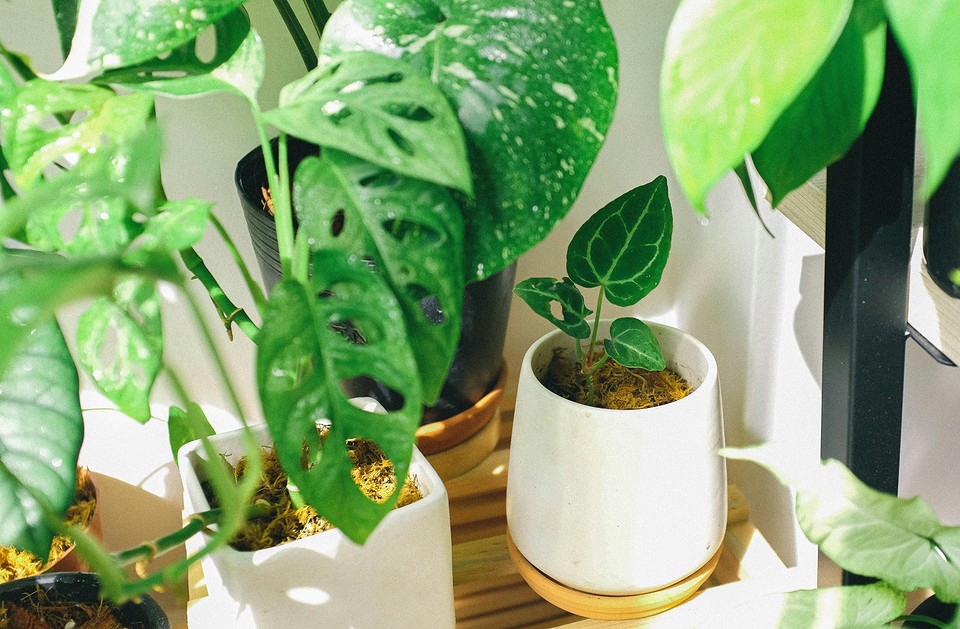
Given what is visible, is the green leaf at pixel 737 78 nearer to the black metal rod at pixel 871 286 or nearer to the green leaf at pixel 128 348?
the black metal rod at pixel 871 286

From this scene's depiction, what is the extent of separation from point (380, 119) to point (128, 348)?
181mm

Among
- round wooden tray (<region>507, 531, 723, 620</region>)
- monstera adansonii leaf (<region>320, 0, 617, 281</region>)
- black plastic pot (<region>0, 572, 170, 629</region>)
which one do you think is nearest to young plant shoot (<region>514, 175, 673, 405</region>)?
round wooden tray (<region>507, 531, 723, 620</region>)

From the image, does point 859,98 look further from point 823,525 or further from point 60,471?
point 60,471

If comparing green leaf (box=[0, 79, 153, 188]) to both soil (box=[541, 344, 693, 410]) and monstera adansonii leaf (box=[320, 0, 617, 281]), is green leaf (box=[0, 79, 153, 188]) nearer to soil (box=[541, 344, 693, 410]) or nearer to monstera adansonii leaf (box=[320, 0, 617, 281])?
monstera adansonii leaf (box=[320, 0, 617, 281])

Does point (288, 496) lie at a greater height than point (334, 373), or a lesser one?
lesser

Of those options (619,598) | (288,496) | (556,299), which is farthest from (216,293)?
(619,598)

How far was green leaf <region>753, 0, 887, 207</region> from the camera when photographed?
289mm

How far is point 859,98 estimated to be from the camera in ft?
0.98

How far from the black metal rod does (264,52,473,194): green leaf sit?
0.64 ft

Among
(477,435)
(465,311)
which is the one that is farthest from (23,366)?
(477,435)

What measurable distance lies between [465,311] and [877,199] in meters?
0.36

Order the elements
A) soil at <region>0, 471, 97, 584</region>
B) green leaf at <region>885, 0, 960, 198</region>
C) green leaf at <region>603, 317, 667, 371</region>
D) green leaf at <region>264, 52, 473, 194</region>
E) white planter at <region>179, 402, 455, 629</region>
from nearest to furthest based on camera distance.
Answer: green leaf at <region>885, 0, 960, 198</region>
green leaf at <region>264, 52, 473, 194</region>
white planter at <region>179, 402, 455, 629</region>
green leaf at <region>603, 317, 667, 371</region>
soil at <region>0, 471, 97, 584</region>

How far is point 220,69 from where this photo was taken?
1.49ft

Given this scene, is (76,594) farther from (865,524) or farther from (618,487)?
(865,524)
